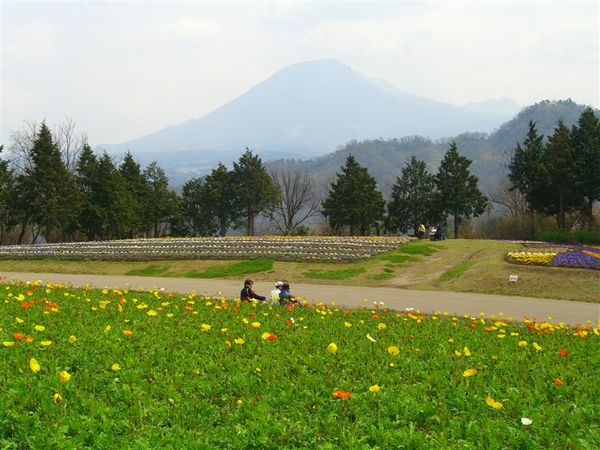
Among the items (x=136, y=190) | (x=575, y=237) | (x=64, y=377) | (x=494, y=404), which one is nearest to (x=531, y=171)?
(x=575, y=237)

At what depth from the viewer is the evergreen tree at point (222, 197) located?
55.6 m

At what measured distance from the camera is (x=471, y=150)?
159375 millimetres

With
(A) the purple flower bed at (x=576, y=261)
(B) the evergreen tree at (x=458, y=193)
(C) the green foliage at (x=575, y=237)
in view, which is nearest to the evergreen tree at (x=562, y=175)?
(B) the evergreen tree at (x=458, y=193)

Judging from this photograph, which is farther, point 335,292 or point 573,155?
point 573,155

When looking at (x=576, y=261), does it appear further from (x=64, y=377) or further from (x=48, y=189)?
(x=48, y=189)

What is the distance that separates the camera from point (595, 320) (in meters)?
13.0

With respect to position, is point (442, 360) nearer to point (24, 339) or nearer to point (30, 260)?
point (24, 339)

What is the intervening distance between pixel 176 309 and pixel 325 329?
2.84 m

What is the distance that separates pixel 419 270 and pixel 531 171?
94.2ft

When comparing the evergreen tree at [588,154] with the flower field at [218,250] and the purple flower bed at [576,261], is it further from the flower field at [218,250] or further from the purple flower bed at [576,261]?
the purple flower bed at [576,261]

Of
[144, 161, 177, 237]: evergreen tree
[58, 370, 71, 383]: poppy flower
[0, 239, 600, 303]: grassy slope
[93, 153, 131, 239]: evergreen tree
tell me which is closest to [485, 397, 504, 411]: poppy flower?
[58, 370, 71, 383]: poppy flower

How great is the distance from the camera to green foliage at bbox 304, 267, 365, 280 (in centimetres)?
2183

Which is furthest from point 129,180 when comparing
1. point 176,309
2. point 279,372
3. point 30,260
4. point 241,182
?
point 279,372

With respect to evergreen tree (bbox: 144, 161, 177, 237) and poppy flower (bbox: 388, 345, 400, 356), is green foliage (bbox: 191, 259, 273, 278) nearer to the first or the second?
poppy flower (bbox: 388, 345, 400, 356)
